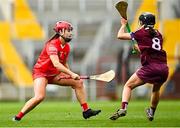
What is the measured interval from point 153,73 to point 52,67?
1.52 meters

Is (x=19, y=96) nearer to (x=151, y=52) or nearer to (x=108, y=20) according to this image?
(x=108, y=20)

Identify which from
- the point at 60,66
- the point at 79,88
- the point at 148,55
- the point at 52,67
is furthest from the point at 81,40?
the point at 60,66

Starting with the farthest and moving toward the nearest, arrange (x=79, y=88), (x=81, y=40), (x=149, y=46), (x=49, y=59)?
(x=81, y=40) < (x=79, y=88) < (x=49, y=59) < (x=149, y=46)

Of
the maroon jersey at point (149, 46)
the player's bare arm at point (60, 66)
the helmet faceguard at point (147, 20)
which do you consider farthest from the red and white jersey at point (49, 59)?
the helmet faceguard at point (147, 20)

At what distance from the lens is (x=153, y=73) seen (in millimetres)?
11086

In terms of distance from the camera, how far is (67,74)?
11195 mm

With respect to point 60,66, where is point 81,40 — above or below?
below

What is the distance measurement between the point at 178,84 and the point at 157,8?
2603 mm

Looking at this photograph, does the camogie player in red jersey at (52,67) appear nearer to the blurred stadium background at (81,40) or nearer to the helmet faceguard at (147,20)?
the helmet faceguard at (147,20)

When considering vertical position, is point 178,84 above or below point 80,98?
below

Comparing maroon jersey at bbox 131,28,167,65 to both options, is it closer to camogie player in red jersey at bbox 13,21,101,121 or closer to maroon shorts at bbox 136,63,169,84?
maroon shorts at bbox 136,63,169,84

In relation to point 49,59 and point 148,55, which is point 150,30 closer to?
point 148,55

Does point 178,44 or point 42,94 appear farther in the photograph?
point 178,44

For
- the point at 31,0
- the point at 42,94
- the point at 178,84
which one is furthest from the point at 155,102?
the point at 31,0
